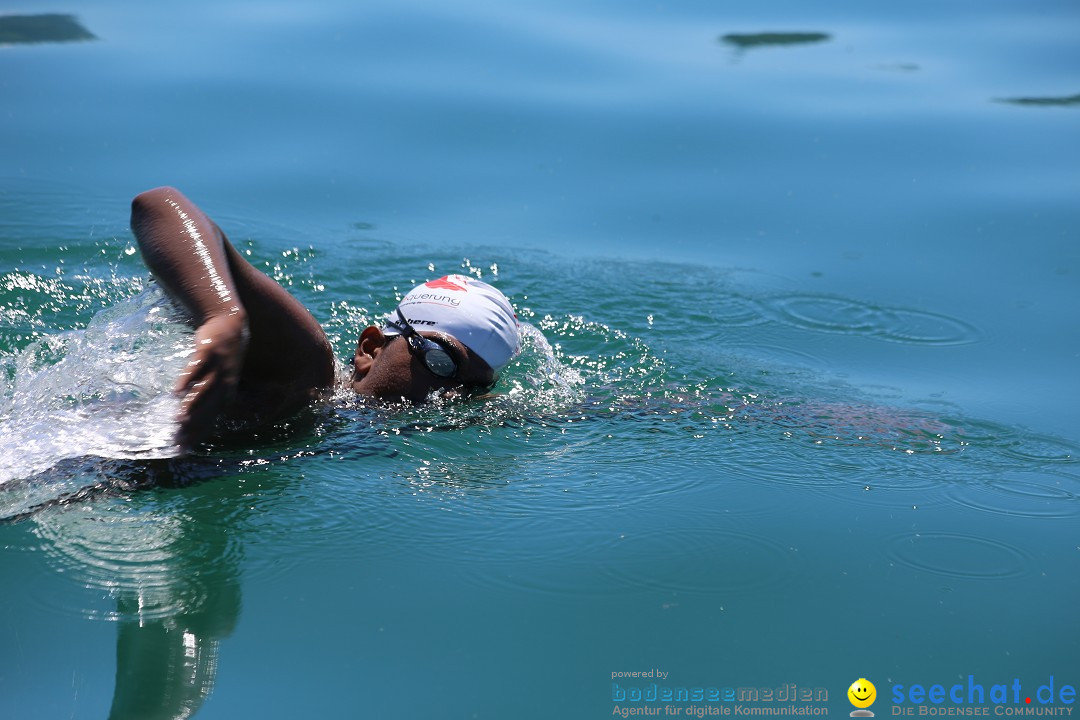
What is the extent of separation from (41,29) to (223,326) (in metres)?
7.41

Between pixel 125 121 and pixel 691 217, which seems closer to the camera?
pixel 691 217

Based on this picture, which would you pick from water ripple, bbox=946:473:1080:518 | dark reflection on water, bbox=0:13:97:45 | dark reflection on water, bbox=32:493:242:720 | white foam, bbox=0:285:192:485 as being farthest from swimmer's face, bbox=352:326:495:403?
dark reflection on water, bbox=0:13:97:45

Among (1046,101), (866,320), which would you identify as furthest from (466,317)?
(1046,101)

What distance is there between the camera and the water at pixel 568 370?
2.97 meters

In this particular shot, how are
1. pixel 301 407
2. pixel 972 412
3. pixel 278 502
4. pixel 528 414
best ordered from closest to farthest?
pixel 278 502 → pixel 301 407 → pixel 528 414 → pixel 972 412

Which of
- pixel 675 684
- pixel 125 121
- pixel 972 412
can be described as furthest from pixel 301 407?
pixel 125 121

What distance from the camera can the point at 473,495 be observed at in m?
3.73

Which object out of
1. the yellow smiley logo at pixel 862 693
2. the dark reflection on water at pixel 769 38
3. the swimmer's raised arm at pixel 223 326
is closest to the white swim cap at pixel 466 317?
the swimmer's raised arm at pixel 223 326

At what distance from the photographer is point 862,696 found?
2842 mm

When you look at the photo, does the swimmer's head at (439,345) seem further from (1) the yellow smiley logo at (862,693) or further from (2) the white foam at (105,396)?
(1) the yellow smiley logo at (862,693)

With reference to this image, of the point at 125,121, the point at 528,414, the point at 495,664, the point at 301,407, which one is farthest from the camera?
the point at 125,121

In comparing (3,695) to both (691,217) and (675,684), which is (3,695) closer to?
(675,684)

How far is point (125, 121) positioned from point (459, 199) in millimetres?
2484

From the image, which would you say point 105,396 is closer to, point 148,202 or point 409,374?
point 148,202
